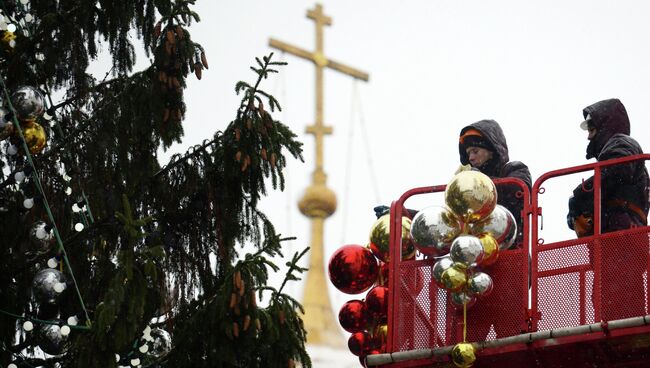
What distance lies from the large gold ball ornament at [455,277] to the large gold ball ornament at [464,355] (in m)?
0.47

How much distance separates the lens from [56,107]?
1617 cm

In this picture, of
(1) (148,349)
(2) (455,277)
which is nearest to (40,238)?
(1) (148,349)

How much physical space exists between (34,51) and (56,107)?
0.68m

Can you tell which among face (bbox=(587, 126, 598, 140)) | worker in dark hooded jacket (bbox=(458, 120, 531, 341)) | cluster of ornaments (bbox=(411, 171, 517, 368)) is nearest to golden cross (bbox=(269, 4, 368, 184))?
worker in dark hooded jacket (bbox=(458, 120, 531, 341))

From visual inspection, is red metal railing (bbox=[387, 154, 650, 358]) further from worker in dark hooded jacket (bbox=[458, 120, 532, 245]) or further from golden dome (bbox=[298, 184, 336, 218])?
golden dome (bbox=[298, 184, 336, 218])

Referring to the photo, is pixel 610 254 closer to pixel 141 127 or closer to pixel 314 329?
pixel 141 127

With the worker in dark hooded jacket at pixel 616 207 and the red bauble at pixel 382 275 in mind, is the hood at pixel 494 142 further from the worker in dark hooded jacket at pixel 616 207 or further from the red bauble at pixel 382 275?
the red bauble at pixel 382 275

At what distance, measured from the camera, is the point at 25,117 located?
14.7 meters

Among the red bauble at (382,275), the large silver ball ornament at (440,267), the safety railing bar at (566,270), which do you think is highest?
the red bauble at (382,275)

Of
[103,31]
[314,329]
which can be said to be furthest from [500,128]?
[314,329]

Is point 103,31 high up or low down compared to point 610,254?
up

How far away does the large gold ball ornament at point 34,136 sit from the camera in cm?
1479

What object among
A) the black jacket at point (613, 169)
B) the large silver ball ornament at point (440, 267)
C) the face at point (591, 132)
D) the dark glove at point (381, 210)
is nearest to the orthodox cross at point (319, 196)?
the dark glove at point (381, 210)

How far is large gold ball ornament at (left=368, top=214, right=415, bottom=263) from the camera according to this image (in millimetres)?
14031
